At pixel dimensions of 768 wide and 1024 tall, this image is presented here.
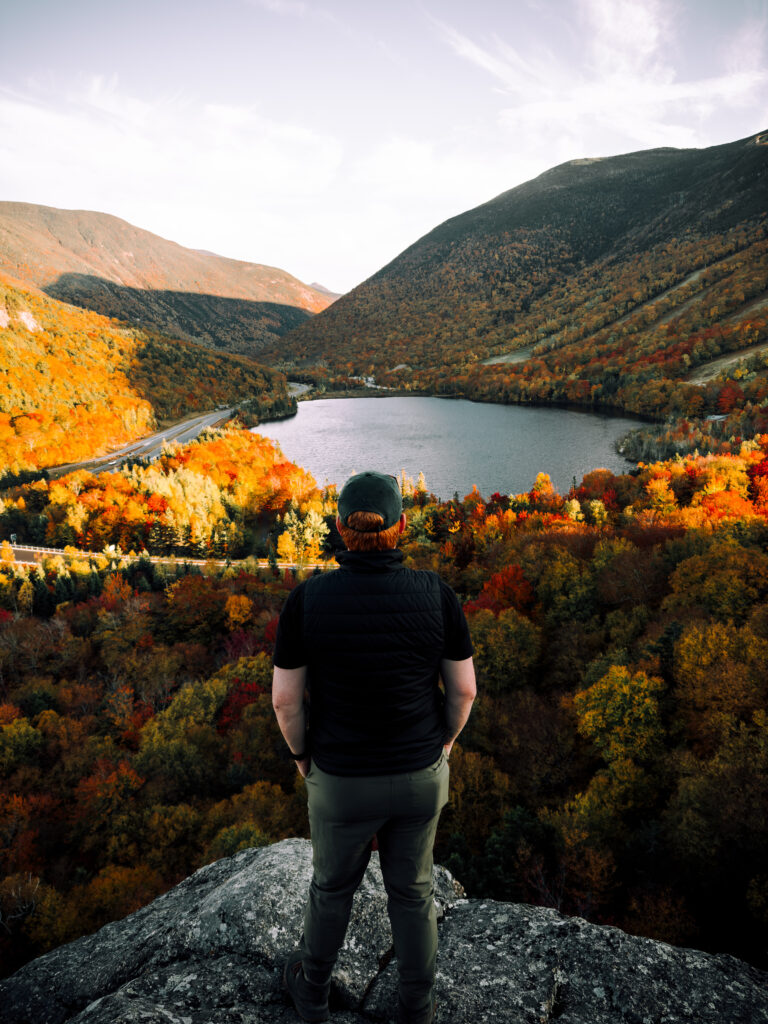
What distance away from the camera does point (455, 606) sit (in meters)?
2.71

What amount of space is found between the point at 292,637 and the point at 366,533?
70cm

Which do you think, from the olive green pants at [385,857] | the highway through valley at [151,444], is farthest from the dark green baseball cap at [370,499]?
the highway through valley at [151,444]

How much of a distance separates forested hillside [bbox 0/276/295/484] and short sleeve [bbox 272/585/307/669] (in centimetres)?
10802

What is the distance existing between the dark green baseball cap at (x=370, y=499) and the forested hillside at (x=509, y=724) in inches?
685

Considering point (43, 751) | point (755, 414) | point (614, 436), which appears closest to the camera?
point (43, 751)

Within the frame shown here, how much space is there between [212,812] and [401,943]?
93.6 ft

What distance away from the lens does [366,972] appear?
380 cm

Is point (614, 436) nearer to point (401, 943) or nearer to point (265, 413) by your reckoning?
point (265, 413)

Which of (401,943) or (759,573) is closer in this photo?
(401,943)

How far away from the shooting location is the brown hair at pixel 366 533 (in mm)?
2648

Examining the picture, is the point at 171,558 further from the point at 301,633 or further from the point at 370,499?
the point at 370,499

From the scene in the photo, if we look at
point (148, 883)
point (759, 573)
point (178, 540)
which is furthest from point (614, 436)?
point (148, 883)

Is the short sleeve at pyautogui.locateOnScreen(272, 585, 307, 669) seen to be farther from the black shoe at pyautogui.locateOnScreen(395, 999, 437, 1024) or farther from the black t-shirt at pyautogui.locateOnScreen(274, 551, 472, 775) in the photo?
the black shoe at pyautogui.locateOnScreen(395, 999, 437, 1024)

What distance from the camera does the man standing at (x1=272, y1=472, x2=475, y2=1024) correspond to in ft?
8.26
